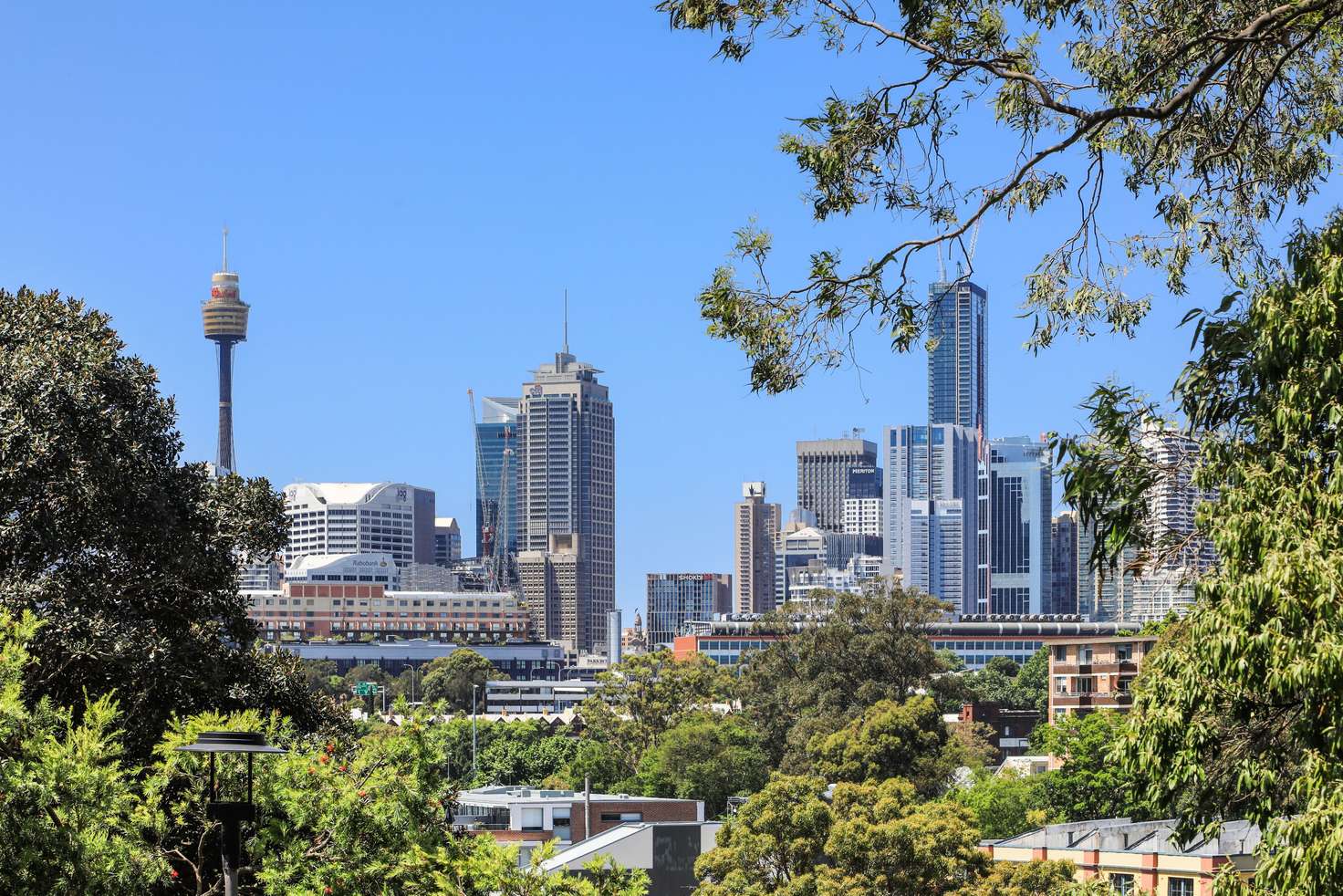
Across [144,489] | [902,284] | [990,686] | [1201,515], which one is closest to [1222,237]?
[902,284]

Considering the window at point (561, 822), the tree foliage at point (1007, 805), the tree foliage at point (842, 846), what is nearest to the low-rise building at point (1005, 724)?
the tree foliage at point (1007, 805)

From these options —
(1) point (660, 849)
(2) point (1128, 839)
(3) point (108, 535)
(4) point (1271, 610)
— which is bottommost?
(1) point (660, 849)

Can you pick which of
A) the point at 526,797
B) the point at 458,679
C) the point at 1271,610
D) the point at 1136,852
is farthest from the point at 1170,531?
the point at 458,679

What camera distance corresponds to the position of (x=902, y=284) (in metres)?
15.8

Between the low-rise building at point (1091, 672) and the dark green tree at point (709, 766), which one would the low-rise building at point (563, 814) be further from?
the low-rise building at point (1091, 672)

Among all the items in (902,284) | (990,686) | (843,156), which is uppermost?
(843,156)

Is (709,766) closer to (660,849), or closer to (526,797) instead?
(526,797)

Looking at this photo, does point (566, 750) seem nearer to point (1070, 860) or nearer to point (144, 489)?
point (1070, 860)

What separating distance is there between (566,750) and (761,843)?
61.9 m

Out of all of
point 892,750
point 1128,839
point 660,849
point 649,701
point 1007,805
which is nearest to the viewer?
point 1128,839

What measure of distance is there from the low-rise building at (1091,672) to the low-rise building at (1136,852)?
33948 mm

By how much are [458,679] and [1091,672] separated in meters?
79.7

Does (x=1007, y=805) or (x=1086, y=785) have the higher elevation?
(x=1086, y=785)

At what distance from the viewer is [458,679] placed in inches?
6407
